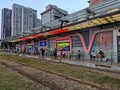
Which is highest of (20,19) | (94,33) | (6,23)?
(6,23)

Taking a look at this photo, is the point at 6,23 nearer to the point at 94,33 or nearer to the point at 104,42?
the point at 94,33

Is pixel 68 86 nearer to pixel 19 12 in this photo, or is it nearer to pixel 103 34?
pixel 103 34

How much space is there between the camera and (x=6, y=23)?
102938 millimetres

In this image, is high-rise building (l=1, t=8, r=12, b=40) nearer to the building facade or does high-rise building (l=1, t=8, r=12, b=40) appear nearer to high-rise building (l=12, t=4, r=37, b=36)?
high-rise building (l=12, t=4, r=37, b=36)

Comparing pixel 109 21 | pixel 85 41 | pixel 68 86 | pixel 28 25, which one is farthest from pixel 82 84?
pixel 28 25

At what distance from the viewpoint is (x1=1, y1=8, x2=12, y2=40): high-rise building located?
323 feet

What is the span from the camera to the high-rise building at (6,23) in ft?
323

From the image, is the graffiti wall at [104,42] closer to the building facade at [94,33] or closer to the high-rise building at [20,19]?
the building facade at [94,33]

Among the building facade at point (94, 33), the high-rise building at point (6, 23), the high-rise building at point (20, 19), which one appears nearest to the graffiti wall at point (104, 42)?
the building facade at point (94, 33)

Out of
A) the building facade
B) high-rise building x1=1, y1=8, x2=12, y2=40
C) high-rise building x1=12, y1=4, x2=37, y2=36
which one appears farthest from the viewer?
high-rise building x1=1, y1=8, x2=12, y2=40

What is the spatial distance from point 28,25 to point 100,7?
232ft

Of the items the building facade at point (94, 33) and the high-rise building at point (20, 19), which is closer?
the building facade at point (94, 33)

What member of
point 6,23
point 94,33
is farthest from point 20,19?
point 94,33

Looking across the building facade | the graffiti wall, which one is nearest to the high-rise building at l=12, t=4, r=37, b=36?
the building facade
